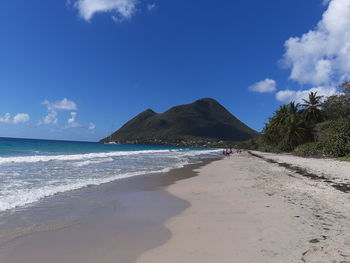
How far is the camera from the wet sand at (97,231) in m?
3.72

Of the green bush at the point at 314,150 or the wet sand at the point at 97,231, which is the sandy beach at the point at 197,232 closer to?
the wet sand at the point at 97,231

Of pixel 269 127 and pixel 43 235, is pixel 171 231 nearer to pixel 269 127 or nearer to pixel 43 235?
pixel 43 235

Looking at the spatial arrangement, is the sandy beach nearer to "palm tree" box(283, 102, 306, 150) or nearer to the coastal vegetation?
the coastal vegetation

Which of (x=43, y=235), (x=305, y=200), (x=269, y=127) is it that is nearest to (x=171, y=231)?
(x=43, y=235)

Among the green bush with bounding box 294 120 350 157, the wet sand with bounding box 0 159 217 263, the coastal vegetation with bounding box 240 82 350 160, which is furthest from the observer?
the coastal vegetation with bounding box 240 82 350 160

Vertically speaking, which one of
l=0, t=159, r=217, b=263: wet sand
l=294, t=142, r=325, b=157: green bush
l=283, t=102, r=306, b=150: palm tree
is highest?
l=283, t=102, r=306, b=150: palm tree

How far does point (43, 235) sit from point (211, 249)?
3.24m

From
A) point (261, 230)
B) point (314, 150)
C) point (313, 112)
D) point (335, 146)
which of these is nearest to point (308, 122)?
point (313, 112)

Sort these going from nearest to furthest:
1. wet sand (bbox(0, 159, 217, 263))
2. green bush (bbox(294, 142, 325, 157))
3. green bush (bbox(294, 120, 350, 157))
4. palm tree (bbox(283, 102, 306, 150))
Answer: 1. wet sand (bbox(0, 159, 217, 263))
2. green bush (bbox(294, 120, 350, 157))
3. green bush (bbox(294, 142, 325, 157))
4. palm tree (bbox(283, 102, 306, 150))

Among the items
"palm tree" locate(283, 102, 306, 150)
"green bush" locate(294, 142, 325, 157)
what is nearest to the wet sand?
"green bush" locate(294, 142, 325, 157)

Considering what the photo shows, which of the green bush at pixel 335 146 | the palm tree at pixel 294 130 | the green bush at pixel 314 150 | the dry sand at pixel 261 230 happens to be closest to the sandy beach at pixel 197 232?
the dry sand at pixel 261 230

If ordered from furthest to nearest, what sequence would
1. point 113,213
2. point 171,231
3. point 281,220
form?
1. point 113,213
2. point 281,220
3. point 171,231

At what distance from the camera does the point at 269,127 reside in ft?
173

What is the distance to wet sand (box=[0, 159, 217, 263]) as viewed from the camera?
12.2 ft
